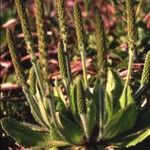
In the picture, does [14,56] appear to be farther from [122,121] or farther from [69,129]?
[122,121]

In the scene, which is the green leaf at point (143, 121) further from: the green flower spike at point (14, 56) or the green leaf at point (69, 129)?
the green flower spike at point (14, 56)

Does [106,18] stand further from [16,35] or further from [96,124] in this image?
[96,124]

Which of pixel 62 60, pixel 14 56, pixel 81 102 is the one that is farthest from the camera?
pixel 62 60

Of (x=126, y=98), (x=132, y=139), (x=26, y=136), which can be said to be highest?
(x=126, y=98)

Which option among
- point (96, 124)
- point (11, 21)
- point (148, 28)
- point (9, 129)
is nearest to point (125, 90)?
point (96, 124)

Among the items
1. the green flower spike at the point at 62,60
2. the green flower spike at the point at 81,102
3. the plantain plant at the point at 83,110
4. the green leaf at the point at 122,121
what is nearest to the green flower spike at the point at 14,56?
the plantain plant at the point at 83,110

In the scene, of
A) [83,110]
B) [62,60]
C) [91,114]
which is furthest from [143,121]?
[62,60]

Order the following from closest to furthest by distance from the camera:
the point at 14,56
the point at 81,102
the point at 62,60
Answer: the point at 81,102 → the point at 14,56 → the point at 62,60
